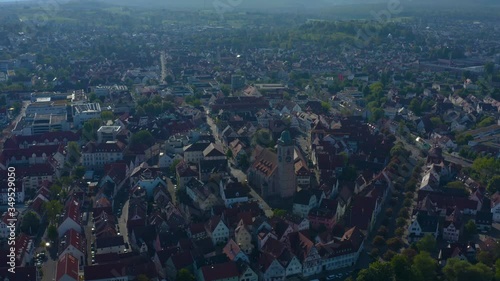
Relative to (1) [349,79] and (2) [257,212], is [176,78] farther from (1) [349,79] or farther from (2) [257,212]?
(2) [257,212]

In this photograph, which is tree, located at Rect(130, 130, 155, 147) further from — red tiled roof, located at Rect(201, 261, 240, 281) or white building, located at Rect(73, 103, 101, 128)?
red tiled roof, located at Rect(201, 261, 240, 281)

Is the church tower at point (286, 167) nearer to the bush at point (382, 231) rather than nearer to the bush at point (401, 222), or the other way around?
the bush at point (382, 231)

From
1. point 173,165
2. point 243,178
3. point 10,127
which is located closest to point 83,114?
point 10,127

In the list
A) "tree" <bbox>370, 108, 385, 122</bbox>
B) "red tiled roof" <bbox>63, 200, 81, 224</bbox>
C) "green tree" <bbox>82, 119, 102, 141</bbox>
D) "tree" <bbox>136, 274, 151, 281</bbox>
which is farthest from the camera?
"tree" <bbox>370, 108, 385, 122</bbox>

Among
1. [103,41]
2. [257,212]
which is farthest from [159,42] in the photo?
[257,212]

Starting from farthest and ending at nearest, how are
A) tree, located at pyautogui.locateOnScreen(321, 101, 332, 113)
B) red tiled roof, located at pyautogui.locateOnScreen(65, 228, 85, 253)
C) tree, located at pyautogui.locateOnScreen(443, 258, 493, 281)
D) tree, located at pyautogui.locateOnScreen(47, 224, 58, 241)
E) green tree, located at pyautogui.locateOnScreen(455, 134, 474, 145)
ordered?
tree, located at pyautogui.locateOnScreen(321, 101, 332, 113) → green tree, located at pyautogui.locateOnScreen(455, 134, 474, 145) → tree, located at pyautogui.locateOnScreen(47, 224, 58, 241) → red tiled roof, located at pyautogui.locateOnScreen(65, 228, 85, 253) → tree, located at pyautogui.locateOnScreen(443, 258, 493, 281)

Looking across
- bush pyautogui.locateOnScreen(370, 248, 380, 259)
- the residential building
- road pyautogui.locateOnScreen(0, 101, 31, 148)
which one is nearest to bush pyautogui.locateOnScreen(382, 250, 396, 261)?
bush pyautogui.locateOnScreen(370, 248, 380, 259)
